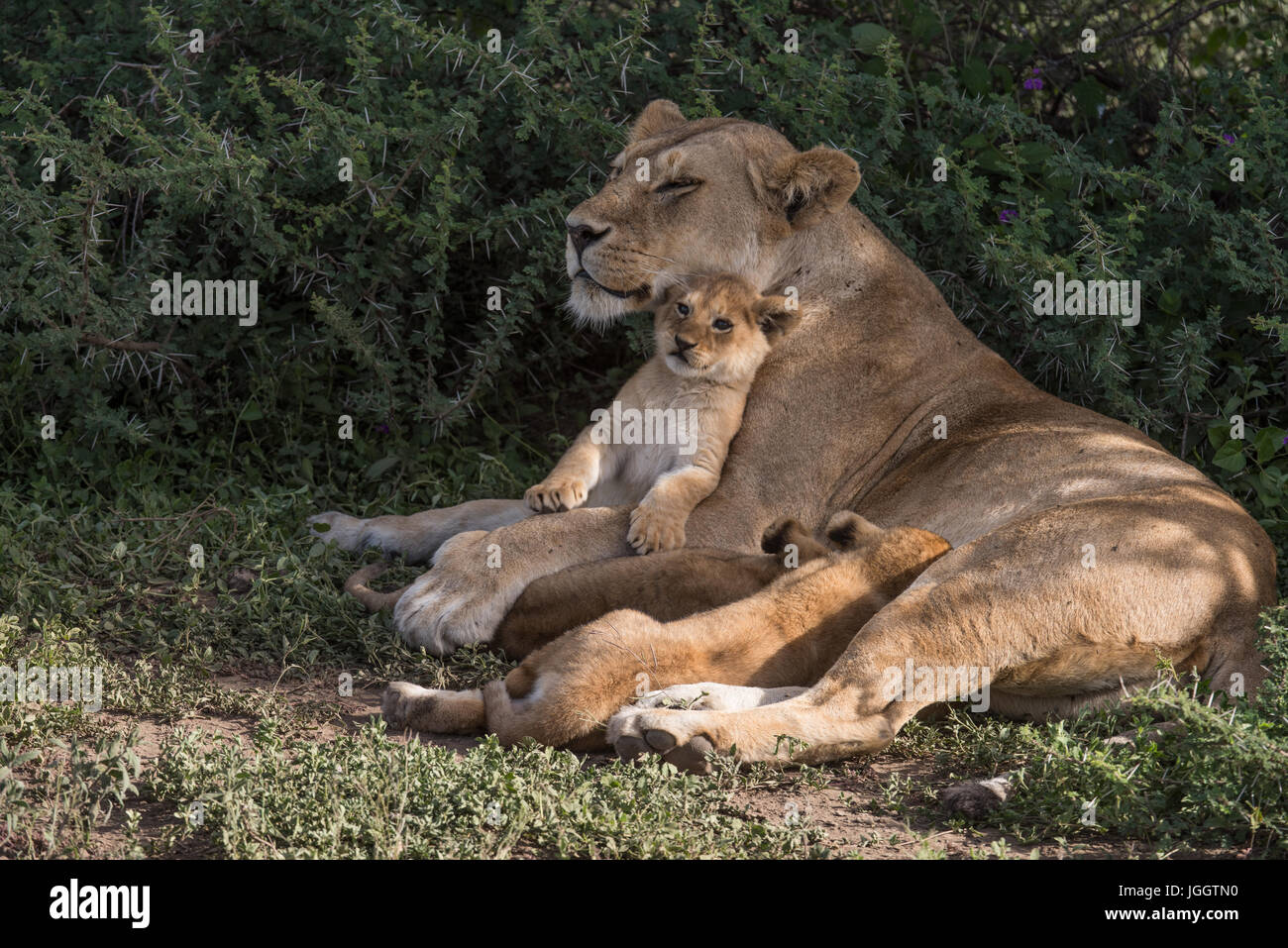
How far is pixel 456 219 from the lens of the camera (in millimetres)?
6723

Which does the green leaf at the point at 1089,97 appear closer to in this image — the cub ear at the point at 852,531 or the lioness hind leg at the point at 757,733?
the cub ear at the point at 852,531

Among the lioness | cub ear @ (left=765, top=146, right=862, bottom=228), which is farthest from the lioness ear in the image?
cub ear @ (left=765, top=146, right=862, bottom=228)

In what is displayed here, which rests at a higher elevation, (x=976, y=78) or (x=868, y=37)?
(x=868, y=37)

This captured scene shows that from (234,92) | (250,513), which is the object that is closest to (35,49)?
(234,92)

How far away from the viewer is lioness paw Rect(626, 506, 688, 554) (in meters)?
5.07

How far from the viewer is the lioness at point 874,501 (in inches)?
168

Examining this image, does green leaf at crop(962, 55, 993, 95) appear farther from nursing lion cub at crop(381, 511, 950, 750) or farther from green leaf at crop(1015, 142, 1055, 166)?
nursing lion cub at crop(381, 511, 950, 750)

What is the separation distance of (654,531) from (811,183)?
1.58 meters

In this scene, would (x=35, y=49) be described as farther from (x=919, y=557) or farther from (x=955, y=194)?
(x=919, y=557)

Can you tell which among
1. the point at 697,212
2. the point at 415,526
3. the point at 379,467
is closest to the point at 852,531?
the point at 697,212

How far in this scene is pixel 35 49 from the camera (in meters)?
7.66

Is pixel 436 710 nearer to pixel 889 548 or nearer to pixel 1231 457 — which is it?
pixel 889 548

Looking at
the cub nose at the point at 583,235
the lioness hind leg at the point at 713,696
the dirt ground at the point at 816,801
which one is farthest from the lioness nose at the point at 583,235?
the lioness hind leg at the point at 713,696

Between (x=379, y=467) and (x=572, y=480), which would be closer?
(x=572, y=480)
